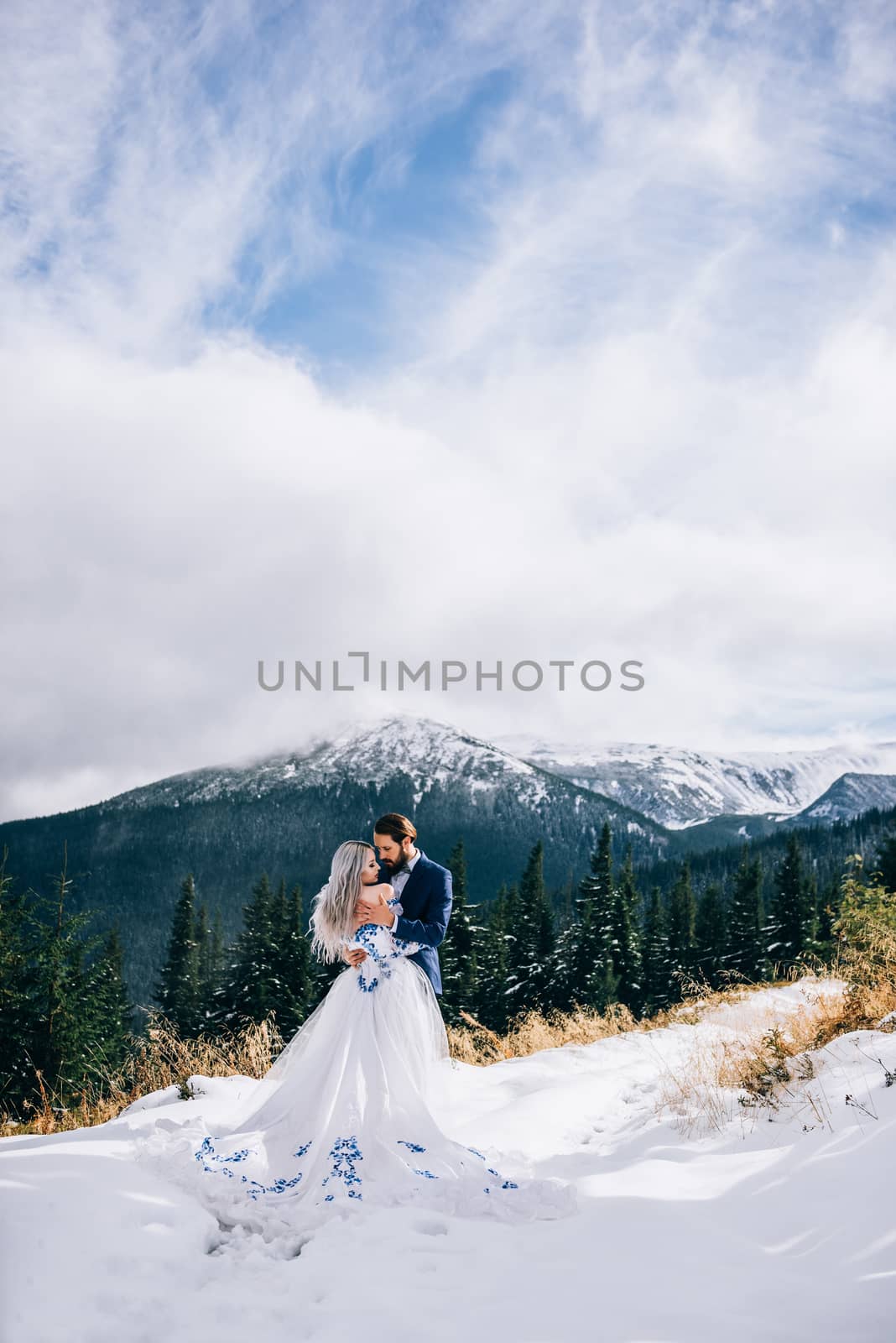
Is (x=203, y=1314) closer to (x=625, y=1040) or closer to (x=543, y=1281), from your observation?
(x=543, y=1281)

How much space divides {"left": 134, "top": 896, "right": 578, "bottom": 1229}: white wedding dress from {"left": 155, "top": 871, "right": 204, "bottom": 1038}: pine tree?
43.5m

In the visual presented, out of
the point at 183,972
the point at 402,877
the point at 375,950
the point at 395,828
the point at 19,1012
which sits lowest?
the point at 183,972

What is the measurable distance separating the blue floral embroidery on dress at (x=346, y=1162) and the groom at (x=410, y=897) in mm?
1306

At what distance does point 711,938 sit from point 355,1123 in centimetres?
4976

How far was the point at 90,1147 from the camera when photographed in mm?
5477

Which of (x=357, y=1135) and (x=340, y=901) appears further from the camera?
(x=340, y=901)

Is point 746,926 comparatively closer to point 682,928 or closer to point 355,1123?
point 682,928

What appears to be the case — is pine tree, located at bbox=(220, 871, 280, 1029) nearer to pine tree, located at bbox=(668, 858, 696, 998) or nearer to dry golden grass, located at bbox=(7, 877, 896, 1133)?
dry golden grass, located at bbox=(7, 877, 896, 1133)

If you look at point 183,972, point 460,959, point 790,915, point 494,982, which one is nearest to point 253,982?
point 460,959

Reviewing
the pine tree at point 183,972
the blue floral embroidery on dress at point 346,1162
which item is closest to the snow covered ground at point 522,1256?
the blue floral embroidery on dress at point 346,1162

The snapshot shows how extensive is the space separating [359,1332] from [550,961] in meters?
43.8

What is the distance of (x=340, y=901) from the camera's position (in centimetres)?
633

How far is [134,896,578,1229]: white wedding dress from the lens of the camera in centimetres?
489

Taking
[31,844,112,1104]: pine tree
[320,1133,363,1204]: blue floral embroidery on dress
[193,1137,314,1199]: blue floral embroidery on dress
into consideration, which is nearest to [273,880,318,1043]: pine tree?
[31,844,112,1104]: pine tree
